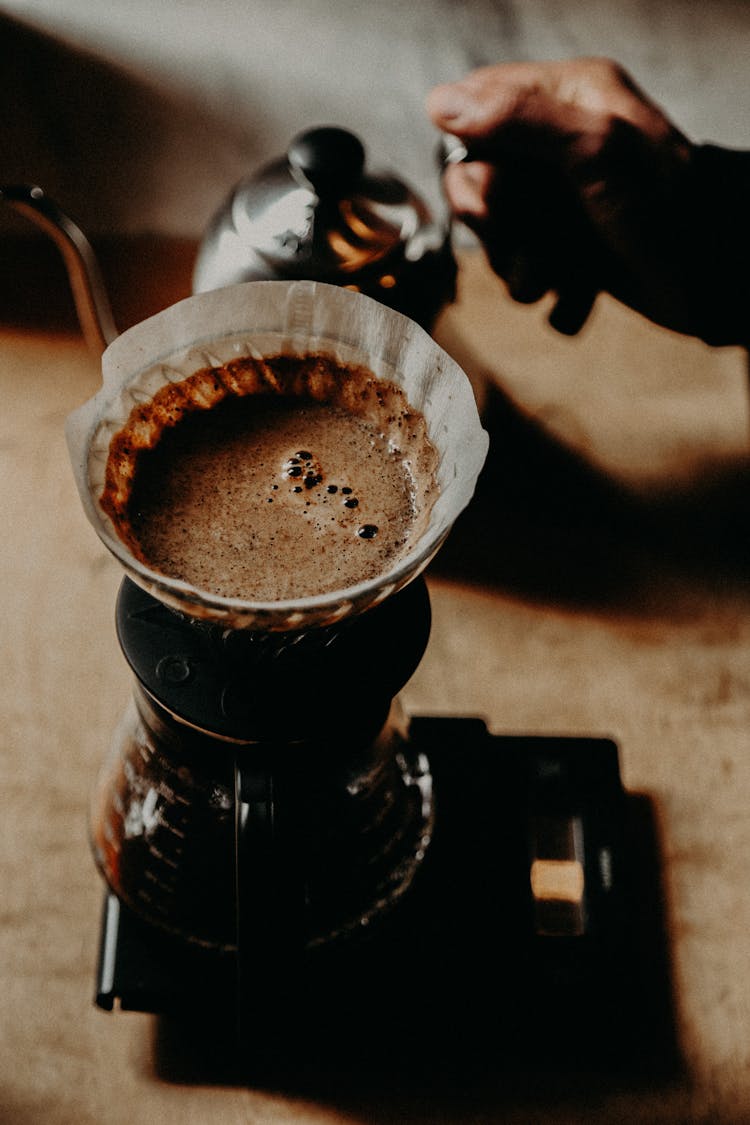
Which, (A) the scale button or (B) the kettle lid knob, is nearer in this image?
(A) the scale button

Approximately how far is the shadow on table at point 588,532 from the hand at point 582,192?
0.13 meters

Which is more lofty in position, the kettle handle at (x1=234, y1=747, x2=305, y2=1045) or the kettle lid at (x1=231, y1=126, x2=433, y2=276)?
the kettle lid at (x1=231, y1=126, x2=433, y2=276)

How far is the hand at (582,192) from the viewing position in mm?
853

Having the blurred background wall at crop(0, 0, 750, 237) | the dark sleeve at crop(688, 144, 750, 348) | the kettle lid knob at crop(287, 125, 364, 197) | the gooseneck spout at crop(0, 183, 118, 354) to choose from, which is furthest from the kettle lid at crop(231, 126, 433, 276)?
the blurred background wall at crop(0, 0, 750, 237)

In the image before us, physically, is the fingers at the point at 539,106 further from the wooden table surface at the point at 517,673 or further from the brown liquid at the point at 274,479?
the brown liquid at the point at 274,479

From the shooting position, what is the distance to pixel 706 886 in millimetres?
793

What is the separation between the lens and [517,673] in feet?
2.85

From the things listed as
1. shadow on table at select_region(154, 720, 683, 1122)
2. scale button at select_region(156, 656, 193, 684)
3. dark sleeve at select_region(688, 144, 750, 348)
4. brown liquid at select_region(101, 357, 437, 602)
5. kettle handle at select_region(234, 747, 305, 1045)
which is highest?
dark sleeve at select_region(688, 144, 750, 348)

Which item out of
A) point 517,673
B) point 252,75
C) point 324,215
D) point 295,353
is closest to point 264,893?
point 295,353

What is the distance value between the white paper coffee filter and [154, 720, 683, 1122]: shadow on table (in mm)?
305

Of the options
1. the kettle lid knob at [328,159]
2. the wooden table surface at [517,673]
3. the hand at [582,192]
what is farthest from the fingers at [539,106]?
the wooden table surface at [517,673]

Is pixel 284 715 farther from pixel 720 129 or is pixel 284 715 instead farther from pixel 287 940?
pixel 720 129

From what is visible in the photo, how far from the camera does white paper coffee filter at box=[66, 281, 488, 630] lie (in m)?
0.48

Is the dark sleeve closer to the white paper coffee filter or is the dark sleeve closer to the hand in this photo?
the hand
